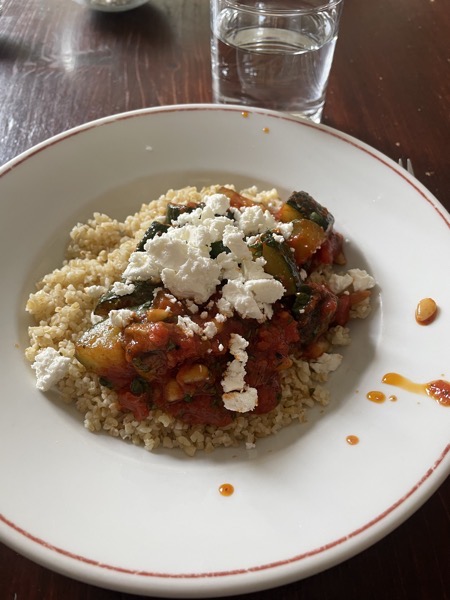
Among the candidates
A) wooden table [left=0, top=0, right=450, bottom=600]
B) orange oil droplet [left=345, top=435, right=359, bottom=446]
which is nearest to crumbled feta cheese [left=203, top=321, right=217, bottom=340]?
orange oil droplet [left=345, top=435, right=359, bottom=446]

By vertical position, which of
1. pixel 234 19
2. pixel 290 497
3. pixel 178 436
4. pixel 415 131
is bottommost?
pixel 178 436

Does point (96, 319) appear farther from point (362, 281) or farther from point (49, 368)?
point (362, 281)

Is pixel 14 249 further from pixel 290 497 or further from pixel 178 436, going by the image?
pixel 290 497

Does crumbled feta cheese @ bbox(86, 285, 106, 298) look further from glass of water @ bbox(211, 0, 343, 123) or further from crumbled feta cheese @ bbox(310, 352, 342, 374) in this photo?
glass of water @ bbox(211, 0, 343, 123)

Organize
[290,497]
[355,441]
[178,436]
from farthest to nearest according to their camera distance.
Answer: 1. [178,436]
2. [355,441]
3. [290,497]

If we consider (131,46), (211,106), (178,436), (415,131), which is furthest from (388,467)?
(131,46)

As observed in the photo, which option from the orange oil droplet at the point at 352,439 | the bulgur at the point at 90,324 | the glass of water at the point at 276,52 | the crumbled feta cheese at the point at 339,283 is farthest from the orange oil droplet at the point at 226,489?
the glass of water at the point at 276,52
